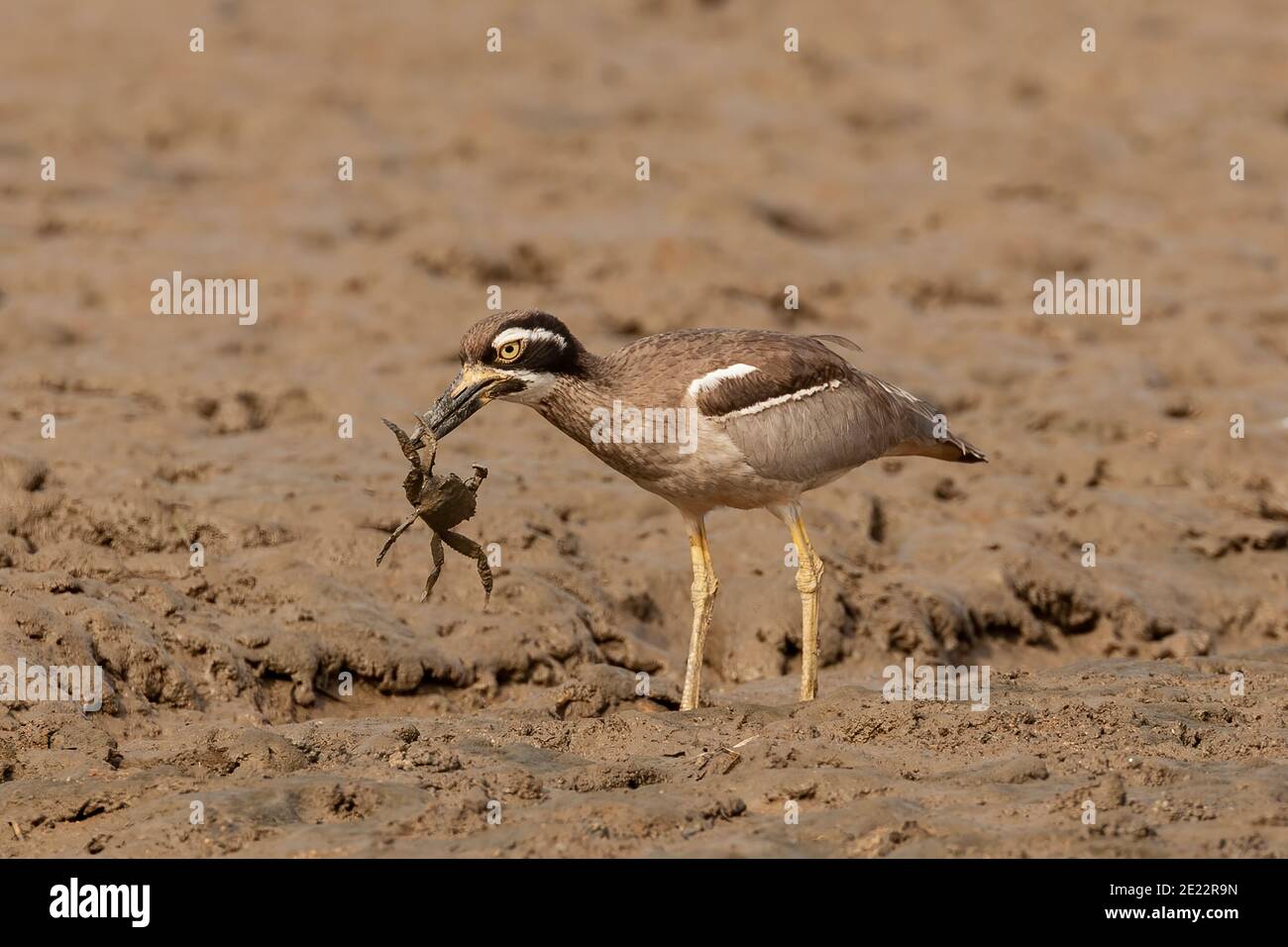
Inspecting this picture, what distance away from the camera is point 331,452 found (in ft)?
38.5

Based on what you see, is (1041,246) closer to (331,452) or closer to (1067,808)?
(331,452)

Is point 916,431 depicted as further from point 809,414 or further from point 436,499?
point 436,499

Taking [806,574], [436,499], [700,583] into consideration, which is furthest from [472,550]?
[806,574]

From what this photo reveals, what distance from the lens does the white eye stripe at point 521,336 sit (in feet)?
29.1

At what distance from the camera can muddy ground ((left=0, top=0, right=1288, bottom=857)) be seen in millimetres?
7383

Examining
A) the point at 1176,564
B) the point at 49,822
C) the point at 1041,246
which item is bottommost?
the point at 49,822

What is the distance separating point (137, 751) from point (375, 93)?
11.2 meters

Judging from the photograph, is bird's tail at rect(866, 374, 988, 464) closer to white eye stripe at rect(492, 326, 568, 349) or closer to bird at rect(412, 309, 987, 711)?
bird at rect(412, 309, 987, 711)

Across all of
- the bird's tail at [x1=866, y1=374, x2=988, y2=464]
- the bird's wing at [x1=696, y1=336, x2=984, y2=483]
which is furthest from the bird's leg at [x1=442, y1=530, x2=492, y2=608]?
the bird's tail at [x1=866, y1=374, x2=988, y2=464]

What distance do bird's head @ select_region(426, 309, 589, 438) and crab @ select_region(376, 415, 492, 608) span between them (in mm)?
143

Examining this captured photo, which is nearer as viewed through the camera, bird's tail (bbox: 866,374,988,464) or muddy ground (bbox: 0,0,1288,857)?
muddy ground (bbox: 0,0,1288,857)

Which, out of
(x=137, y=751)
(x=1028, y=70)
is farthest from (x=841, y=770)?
(x=1028, y=70)

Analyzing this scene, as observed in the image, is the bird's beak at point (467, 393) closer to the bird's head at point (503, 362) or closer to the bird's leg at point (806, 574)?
the bird's head at point (503, 362)

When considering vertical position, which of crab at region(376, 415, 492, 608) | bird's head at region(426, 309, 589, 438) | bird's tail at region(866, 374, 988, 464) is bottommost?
crab at region(376, 415, 492, 608)
